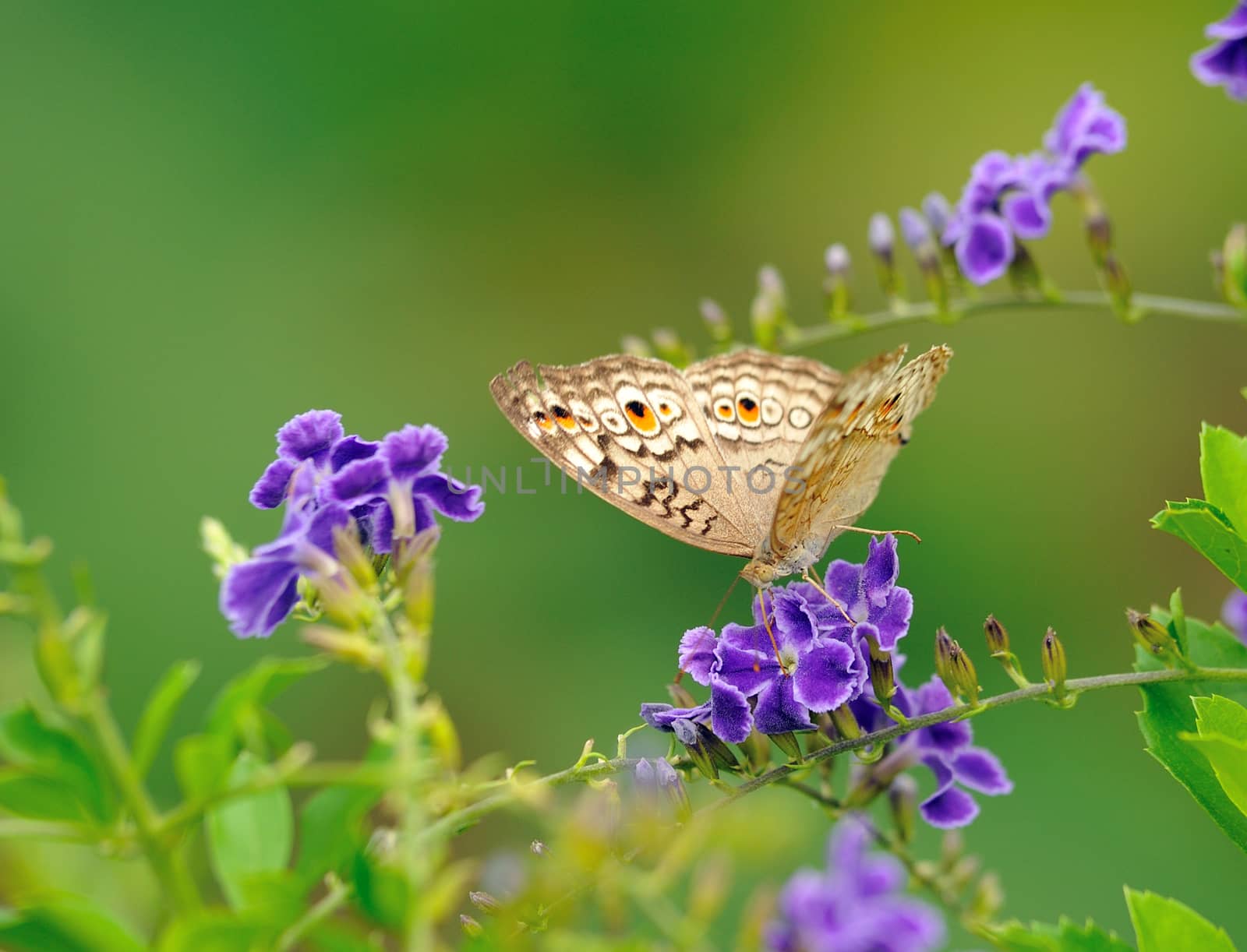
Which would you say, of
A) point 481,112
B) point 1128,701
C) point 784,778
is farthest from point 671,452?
point 481,112

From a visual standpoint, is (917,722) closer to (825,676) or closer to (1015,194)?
(825,676)

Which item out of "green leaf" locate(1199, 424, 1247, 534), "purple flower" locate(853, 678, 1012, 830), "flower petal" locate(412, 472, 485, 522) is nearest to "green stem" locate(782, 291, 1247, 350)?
"green leaf" locate(1199, 424, 1247, 534)

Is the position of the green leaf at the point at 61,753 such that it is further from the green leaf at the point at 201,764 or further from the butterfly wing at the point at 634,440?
the butterfly wing at the point at 634,440

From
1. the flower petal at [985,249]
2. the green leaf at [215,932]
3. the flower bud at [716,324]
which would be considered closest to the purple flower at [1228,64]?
the flower petal at [985,249]

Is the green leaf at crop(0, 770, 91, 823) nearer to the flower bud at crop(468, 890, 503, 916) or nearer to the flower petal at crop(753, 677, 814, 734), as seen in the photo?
the flower bud at crop(468, 890, 503, 916)

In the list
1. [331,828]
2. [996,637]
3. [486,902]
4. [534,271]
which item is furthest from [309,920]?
[534,271]

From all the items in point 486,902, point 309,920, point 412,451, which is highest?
point 412,451
